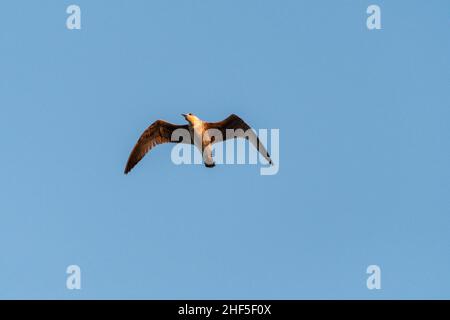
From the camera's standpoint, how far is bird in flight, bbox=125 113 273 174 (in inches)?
768

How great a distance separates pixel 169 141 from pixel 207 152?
1.45 meters

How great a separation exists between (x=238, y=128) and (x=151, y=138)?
8.25 feet

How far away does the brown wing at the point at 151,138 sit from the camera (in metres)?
20.5

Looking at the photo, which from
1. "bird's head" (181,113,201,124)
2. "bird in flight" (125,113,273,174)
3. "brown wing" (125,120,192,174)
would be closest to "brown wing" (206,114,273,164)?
"bird in flight" (125,113,273,174)

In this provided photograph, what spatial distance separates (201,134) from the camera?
19766 mm

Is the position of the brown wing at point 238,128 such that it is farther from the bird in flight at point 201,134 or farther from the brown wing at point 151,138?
the brown wing at point 151,138

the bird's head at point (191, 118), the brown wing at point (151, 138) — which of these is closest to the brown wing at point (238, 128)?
the bird's head at point (191, 118)

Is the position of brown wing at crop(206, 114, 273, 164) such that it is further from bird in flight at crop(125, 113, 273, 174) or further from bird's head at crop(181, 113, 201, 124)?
bird's head at crop(181, 113, 201, 124)

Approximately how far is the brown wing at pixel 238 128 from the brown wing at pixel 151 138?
3.50 feet

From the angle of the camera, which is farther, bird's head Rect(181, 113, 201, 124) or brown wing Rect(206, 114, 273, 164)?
bird's head Rect(181, 113, 201, 124)

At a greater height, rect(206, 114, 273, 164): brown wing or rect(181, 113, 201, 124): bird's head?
rect(181, 113, 201, 124): bird's head
